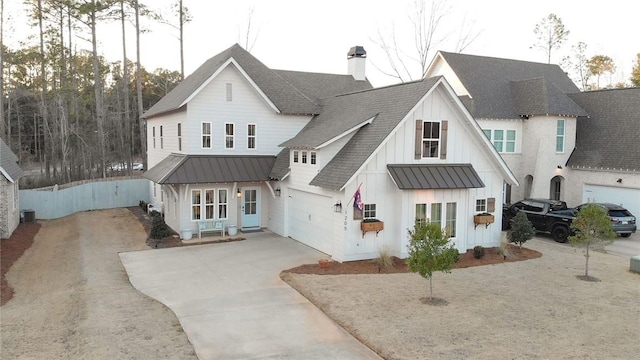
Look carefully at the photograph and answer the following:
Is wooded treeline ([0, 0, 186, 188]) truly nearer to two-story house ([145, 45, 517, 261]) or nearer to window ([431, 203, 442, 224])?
two-story house ([145, 45, 517, 261])

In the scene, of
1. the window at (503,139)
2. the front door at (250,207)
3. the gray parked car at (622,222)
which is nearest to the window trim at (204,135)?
the front door at (250,207)

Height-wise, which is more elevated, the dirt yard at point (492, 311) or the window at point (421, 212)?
the window at point (421, 212)

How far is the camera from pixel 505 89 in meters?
29.4

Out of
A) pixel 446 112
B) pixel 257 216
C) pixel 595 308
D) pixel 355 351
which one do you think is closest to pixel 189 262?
pixel 257 216

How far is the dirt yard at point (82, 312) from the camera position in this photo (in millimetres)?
9038

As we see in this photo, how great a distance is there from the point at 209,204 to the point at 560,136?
2060 cm

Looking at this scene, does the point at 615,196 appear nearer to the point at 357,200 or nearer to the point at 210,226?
the point at 357,200

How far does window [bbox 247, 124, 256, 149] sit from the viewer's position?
22.2 m

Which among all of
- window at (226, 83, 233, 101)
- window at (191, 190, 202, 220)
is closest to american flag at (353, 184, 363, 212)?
window at (191, 190, 202, 220)

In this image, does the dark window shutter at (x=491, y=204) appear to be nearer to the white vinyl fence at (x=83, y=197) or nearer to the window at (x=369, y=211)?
the window at (x=369, y=211)

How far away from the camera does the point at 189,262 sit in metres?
16.3

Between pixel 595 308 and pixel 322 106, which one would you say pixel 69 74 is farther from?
pixel 595 308

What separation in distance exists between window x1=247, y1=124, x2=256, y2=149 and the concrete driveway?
531 cm

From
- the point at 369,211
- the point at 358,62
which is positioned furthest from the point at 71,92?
the point at 369,211
